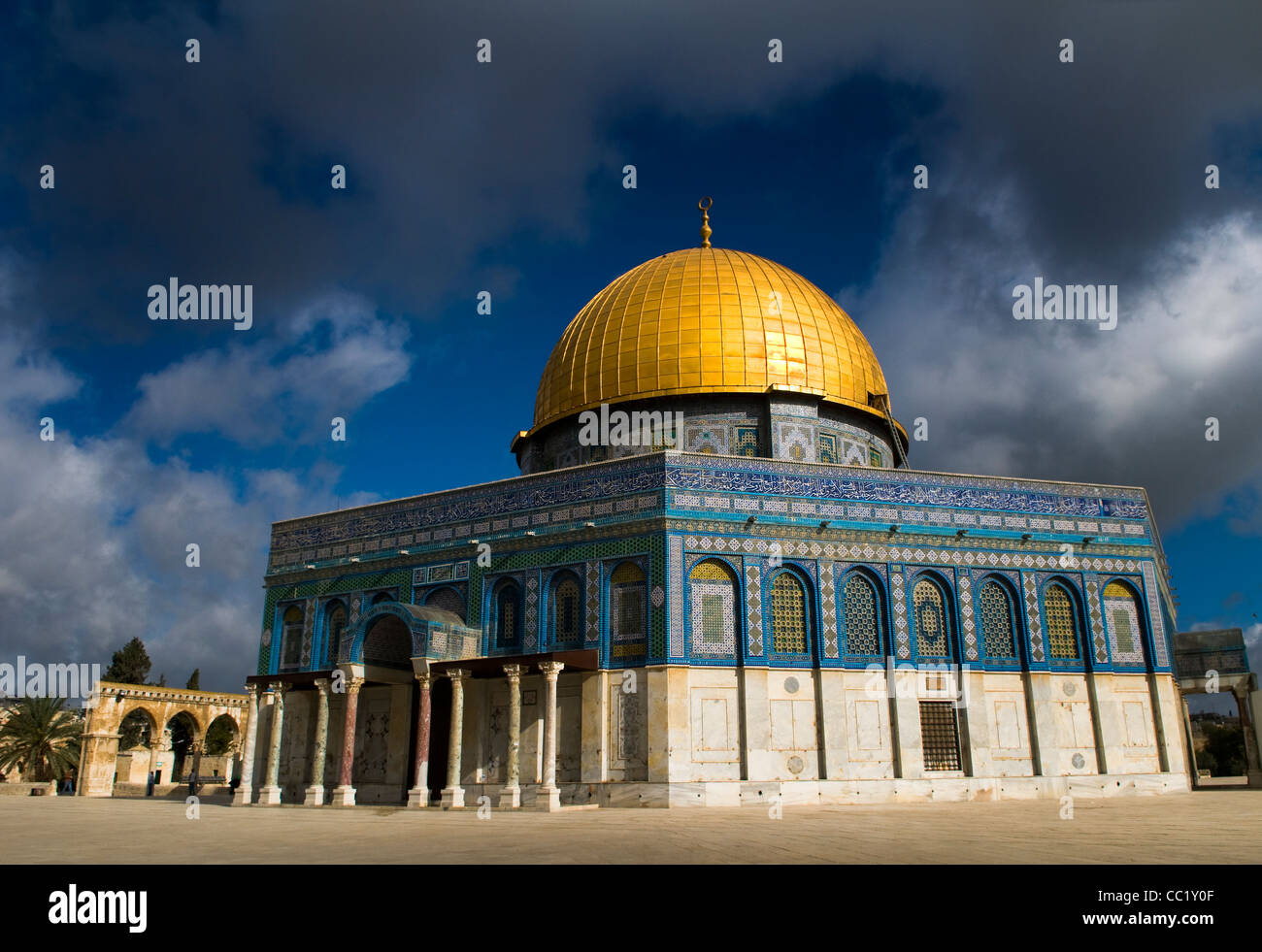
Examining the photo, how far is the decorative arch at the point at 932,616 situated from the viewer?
21766 millimetres

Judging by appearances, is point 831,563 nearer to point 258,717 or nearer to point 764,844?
point 764,844

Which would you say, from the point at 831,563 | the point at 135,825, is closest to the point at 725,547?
the point at 831,563

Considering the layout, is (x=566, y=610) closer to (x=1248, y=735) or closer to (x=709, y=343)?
(x=709, y=343)

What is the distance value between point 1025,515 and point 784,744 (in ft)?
27.5

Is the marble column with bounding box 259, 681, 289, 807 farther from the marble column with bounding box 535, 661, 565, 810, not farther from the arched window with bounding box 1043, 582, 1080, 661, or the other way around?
the arched window with bounding box 1043, 582, 1080, 661

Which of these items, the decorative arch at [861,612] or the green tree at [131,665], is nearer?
the decorative arch at [861,612]

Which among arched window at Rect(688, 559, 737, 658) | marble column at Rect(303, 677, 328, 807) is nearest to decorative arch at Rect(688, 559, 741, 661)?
arched window at Rect(688, 559, 737, 658)

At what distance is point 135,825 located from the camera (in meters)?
15.0

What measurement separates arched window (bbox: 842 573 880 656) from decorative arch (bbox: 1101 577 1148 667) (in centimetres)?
592

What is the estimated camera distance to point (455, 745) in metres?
20.5

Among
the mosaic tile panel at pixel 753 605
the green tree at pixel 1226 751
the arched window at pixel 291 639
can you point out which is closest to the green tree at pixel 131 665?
the arched window at pixel 291 639

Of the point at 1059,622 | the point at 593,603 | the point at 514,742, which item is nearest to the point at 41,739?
the point at 514,742

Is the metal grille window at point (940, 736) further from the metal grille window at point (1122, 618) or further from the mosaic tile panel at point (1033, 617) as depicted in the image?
the metal grille window at point (1122, 618)

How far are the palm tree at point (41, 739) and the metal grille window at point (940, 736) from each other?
3311 cm
